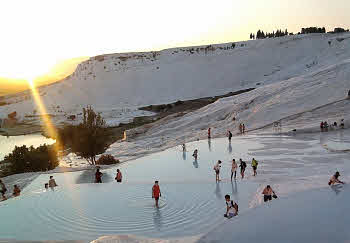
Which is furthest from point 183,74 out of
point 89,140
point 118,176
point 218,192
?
point 218,192

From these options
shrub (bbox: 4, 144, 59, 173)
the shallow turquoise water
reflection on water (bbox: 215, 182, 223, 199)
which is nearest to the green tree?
shrub (bbox: 4, 144, 59, 173)

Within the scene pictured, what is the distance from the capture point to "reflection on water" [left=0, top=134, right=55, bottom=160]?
56394mm

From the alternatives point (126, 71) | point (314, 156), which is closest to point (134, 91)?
point (126, 71)

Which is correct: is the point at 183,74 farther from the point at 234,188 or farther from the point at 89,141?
the point at 234,188

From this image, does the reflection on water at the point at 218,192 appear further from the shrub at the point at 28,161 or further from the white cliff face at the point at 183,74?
the white cliff face at the point at 183,74

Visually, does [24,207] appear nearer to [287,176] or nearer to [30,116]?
[287,176]

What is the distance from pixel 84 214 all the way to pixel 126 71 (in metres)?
102

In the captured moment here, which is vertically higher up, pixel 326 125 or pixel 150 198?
pixel 326 125

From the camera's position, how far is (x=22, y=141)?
62.1 meters

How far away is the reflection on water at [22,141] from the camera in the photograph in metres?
56.4

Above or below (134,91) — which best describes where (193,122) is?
below

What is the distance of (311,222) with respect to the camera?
816cm

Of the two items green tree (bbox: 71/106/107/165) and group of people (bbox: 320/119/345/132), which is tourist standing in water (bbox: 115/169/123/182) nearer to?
green tree (bbox: 71/106/107/165)

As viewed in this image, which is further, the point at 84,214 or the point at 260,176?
the point at 260,176
